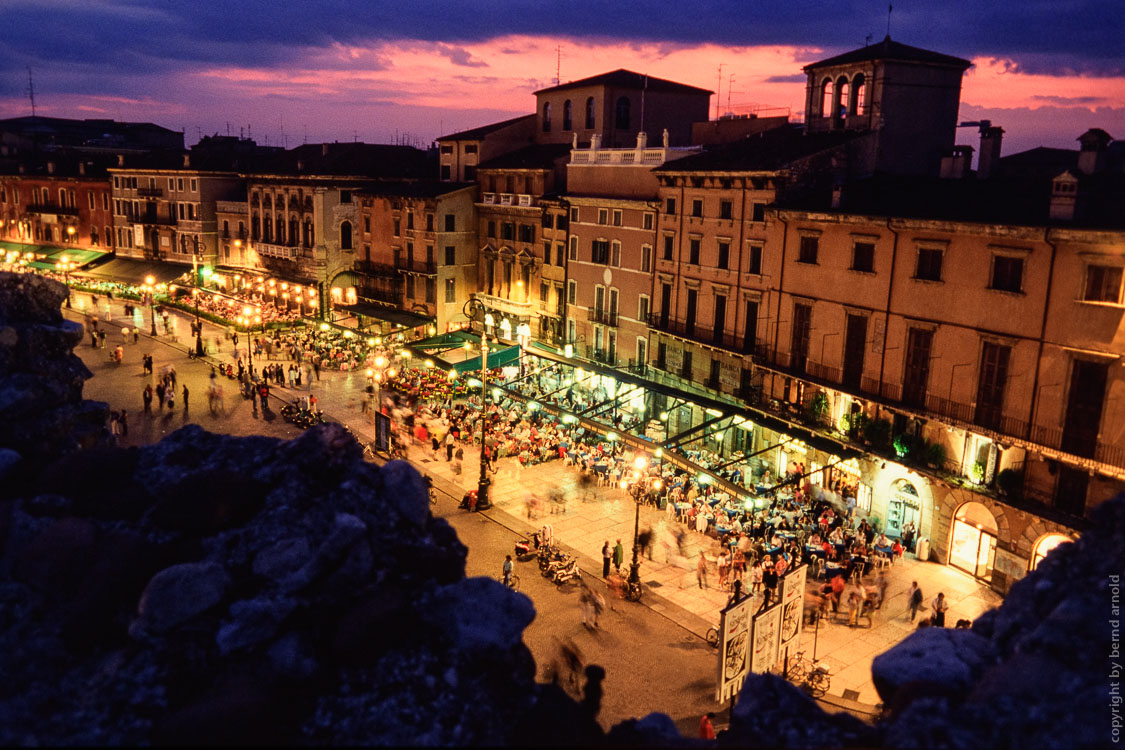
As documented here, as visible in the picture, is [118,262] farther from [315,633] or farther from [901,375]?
Result: [315,633]

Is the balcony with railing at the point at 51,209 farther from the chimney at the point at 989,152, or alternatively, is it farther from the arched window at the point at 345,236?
the chimney at the point at 989,152

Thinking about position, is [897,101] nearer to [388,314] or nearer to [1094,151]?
[1094,151]

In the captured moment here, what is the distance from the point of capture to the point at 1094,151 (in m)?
25.8

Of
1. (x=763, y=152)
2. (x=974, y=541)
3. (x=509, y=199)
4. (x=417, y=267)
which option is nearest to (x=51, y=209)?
(x=417, y=267)

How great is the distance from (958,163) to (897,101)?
501cm

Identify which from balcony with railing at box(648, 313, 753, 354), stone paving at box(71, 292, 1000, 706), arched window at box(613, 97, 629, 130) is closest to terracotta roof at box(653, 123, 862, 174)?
balcony with railing at box(648, 313, 753, 354)

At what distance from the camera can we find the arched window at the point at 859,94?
34344 mm

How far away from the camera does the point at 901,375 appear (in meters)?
27.3

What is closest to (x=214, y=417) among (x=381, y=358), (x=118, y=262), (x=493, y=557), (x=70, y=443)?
(x=381, y=358)

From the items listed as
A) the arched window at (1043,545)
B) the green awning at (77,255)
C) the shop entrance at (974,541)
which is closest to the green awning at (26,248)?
the green awning at (77,255)

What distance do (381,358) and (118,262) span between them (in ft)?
148

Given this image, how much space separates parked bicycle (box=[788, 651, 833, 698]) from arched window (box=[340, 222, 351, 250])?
49.5 metres

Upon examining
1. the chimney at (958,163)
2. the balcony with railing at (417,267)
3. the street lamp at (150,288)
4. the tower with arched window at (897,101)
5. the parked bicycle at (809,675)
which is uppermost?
the tower with arched window at (897,101)

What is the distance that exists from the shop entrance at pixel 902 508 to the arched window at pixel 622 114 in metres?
30.9
